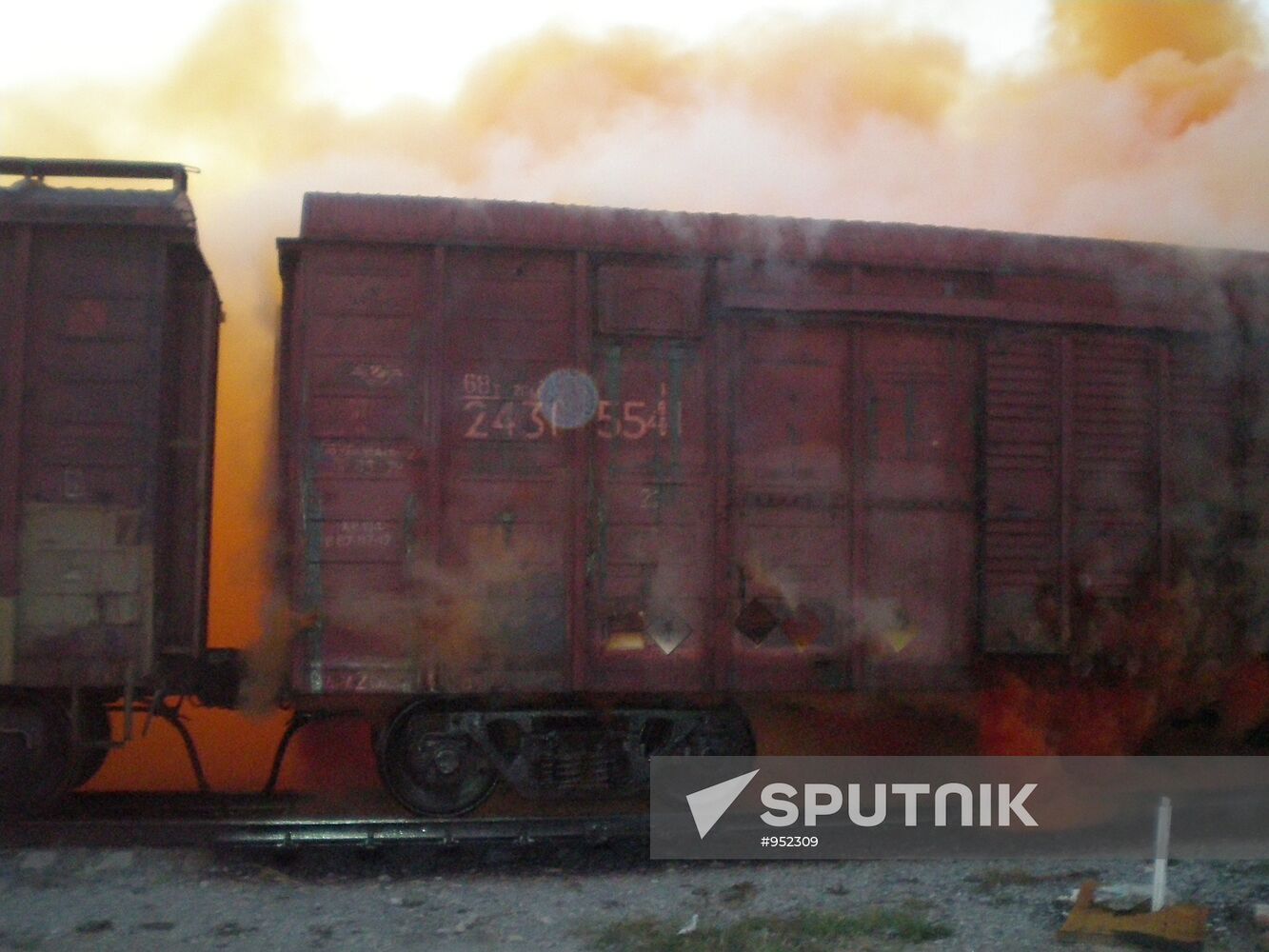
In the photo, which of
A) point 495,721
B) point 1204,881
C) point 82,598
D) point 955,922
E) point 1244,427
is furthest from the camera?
point 1244,427

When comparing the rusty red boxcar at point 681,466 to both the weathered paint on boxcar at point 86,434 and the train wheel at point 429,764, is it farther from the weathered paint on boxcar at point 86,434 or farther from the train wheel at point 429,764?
the weathered paint on boxcar at point 86,434

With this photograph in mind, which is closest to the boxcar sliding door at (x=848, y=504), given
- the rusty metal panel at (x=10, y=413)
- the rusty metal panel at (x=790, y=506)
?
the rusty metal panel at (x=790, y=506)

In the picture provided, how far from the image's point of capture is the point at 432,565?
19.9 ft

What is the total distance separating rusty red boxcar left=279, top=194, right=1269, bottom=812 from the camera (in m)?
6.10

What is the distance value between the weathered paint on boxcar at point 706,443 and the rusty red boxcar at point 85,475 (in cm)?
76

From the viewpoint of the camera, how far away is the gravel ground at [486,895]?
15.3 feet

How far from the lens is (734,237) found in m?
6.46

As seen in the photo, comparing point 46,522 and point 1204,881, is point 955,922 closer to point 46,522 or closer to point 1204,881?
point 1204,881

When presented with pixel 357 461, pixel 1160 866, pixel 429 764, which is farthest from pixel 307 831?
pixel 1160 866

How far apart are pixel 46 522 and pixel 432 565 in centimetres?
211

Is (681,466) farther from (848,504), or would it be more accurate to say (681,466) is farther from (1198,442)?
(1198,442)

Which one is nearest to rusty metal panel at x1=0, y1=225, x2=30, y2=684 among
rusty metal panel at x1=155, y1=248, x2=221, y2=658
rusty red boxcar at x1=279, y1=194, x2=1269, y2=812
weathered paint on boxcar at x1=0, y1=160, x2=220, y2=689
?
weathered paint on boxcar at x1=0, y1=160, x2=220, y2=689

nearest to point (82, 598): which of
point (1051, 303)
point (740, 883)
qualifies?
point (740, 883)

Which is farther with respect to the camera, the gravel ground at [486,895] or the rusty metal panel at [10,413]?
the rusty metal panel at [10,413]
